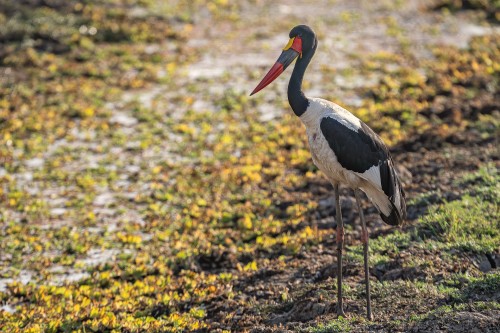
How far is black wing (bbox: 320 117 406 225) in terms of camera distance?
22.1ft

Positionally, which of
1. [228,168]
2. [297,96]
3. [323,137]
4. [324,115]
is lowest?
[228,168]

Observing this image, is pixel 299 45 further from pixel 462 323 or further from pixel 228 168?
pixel 228 168

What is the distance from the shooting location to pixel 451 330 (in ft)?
19.7

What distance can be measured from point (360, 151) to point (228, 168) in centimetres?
455

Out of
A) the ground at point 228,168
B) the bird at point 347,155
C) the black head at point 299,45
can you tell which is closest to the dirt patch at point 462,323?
the ground at point 228,168

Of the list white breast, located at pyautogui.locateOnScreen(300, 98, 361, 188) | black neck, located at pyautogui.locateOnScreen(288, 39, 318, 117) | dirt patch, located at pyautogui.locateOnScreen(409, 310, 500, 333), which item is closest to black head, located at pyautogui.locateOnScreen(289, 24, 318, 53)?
black neck, located at pyautogui.locateOnScreen(288, 39, 318, 117)

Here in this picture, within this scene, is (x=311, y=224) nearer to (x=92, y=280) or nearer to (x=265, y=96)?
(x=92, y=280)

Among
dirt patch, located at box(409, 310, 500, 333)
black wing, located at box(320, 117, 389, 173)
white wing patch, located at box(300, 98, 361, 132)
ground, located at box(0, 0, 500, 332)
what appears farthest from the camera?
ground, located at box(0, 0, 500, 332)

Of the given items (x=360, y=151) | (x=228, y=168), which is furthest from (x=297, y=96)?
(x=228, y=168)

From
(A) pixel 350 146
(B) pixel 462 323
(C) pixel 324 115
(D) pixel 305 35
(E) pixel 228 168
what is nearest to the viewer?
(B) pixel 462 323

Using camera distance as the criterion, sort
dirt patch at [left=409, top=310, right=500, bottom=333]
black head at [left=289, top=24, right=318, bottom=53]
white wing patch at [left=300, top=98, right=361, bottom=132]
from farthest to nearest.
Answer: black head at [left=289, top=24, right=318, bottom=53] → white wing patch at [left=300, top=98, right=361, bottom=132] → dirt patch at [left=409, top=310, right=500, bottom=333]

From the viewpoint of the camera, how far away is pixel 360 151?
677cm

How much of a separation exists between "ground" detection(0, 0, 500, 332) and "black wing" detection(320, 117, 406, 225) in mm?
923

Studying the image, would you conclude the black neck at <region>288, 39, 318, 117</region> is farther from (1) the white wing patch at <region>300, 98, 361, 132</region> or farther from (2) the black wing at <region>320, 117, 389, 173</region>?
(2) the black wing at <region>320, 117, 389, 173</region>
